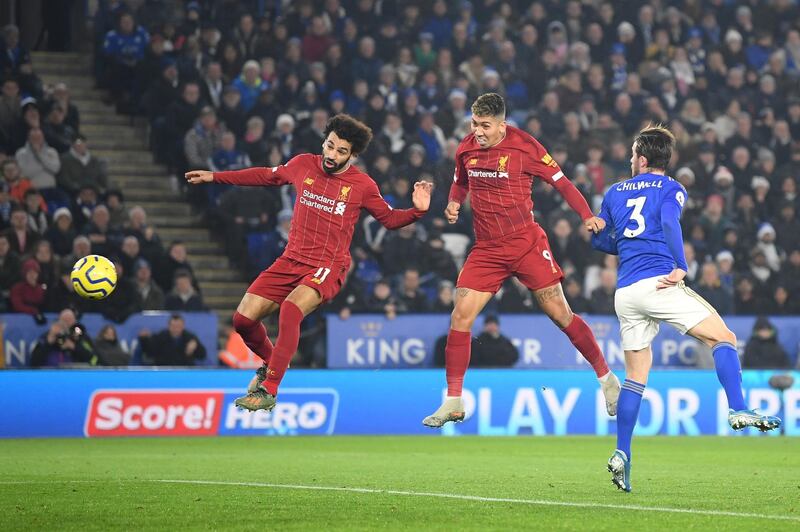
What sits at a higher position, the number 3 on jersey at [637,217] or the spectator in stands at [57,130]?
→ the spectator in stands at [57,130]

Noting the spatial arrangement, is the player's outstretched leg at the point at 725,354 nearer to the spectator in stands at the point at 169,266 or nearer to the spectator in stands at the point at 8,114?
the spectator in stands at the point at 169,266

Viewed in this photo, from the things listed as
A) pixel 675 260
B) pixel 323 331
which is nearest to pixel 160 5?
pixel 323 331

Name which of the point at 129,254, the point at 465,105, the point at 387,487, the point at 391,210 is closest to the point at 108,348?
the point at 129,254

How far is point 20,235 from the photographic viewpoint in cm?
1758

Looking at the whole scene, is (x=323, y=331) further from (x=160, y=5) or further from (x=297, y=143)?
(x=160, y=5)

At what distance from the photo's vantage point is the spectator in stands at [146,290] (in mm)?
17766

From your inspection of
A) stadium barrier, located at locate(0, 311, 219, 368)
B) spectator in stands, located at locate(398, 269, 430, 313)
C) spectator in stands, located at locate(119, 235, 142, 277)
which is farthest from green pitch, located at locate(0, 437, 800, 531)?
spectator in stands, located at locate(398, 269, 430, 313)

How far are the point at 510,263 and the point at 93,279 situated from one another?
11.2 feet

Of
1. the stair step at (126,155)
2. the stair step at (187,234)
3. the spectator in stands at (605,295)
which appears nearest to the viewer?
the spectator in stands at (605,295)

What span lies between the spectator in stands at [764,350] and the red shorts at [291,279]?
9.67m

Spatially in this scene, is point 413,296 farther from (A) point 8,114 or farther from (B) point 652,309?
(B) point 652,309

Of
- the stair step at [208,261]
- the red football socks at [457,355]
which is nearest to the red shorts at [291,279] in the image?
the red football socks at [457,355]

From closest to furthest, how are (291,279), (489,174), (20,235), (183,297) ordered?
1. (489,174)
2. (291,279)
3. (20,235)
4. (183,297)

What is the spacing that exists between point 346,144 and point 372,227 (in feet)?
29.4
